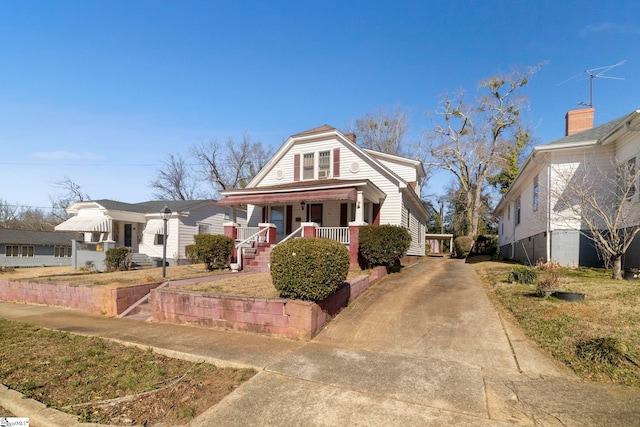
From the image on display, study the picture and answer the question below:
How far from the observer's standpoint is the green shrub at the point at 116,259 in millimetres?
15605

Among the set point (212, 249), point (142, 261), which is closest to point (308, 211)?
point (212, 249)

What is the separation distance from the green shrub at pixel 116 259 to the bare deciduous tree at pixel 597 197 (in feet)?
60.6

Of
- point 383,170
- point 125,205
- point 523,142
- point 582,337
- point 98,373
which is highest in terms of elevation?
point 523,142

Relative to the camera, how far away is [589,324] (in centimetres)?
509

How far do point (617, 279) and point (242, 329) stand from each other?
9.53 m

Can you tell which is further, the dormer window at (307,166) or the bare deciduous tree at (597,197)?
the dormer window at (307,166)

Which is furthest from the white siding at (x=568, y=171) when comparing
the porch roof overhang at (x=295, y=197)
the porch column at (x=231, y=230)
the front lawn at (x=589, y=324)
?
the porch column at (x=231, y=230)

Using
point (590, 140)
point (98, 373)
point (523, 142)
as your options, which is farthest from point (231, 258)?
point (523, 142)

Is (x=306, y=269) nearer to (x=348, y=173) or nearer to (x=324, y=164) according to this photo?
(x=348, y=173)

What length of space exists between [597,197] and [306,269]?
424 inches

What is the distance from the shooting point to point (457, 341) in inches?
203

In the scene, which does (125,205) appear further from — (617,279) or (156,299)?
(617,279)

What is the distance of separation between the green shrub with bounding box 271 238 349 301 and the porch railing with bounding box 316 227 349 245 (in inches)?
261

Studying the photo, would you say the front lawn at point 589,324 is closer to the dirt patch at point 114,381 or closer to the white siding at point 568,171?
the white siding at point 568,171
